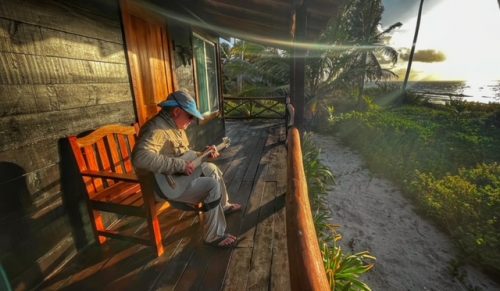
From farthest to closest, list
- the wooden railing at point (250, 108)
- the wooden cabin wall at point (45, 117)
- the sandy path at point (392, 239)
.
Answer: the wooden railing at point (250, 108) < the sandy path at point (392, 239) < the wooden cabin wall at point (45, 117)

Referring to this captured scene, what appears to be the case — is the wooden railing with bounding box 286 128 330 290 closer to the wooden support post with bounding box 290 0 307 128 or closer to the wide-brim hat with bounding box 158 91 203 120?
the wide-brim hat with bounding box 158 91 203 120

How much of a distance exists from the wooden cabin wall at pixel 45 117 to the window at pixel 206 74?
9.08ft

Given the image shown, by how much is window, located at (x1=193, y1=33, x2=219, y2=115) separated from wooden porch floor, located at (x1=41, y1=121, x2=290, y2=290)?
3082mm

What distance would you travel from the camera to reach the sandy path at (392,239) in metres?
4.11

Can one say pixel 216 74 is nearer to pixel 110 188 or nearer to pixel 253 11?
pixel 253 11

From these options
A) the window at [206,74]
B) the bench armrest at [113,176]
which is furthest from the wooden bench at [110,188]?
the window at [206,74]

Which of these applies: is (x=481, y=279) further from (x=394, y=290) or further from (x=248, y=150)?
(x=248, y=150)

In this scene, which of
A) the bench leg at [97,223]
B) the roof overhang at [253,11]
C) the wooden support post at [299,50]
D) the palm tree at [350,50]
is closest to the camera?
the bench leg at [97,223]

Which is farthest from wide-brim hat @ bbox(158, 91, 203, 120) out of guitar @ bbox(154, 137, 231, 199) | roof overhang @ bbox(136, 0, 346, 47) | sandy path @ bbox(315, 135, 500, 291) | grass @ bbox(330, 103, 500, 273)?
grass @ bbox(330, 103, 500, 273)

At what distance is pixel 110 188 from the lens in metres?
2.50

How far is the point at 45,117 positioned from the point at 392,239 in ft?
19.6

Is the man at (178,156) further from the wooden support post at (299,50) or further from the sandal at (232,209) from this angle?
the wooden support post at (299,50)

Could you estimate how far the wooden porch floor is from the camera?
1.98 m

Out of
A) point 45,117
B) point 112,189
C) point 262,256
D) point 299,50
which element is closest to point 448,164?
point 299,50
